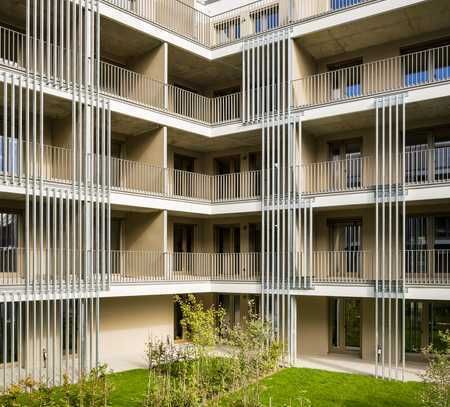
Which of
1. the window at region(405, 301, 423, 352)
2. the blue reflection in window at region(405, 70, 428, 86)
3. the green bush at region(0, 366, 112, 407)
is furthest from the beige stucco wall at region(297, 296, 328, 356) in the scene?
the green bush at region(0, 366, 112, 407)

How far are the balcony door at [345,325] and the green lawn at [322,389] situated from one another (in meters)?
3.62

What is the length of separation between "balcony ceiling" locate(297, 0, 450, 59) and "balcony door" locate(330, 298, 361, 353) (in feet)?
31.0

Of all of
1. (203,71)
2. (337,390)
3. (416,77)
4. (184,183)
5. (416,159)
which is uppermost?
(203,71)

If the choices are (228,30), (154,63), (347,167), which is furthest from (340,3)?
(154,63)

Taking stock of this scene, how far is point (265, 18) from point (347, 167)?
25.5 feet

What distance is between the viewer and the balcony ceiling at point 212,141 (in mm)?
20328

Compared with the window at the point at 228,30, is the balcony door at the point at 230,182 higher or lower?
lower

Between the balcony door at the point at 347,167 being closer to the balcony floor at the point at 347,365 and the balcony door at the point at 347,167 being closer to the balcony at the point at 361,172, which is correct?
the balcony at the point at 361,172

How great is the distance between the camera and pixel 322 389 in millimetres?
13570

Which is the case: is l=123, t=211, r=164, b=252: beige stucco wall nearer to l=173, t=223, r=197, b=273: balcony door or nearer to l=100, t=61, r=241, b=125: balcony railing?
l=173, t=223, r=197, b=273: balcony door

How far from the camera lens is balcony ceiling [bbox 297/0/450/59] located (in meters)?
16.4

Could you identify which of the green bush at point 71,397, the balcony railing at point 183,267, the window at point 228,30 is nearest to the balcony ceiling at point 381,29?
the window at point 228,30

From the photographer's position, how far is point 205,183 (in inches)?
850

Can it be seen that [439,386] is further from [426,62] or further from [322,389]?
[426,62]
